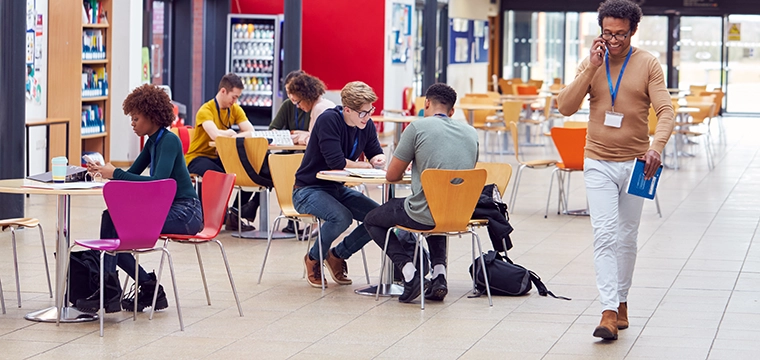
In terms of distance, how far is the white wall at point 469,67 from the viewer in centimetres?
2208

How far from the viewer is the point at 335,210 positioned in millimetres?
6188

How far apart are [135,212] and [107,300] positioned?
1.93 feet

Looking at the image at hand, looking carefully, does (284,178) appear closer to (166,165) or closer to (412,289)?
(412,289)

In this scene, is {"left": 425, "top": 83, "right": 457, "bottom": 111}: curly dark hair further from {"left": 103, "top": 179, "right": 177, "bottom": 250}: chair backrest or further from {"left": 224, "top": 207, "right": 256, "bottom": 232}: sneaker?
{"left": 224, "top": 207, "right": 256, "bottom": 232}: sneaker

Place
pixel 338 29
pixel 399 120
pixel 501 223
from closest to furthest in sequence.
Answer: pixel 501 223
pixel 399 120
pixel 338 29

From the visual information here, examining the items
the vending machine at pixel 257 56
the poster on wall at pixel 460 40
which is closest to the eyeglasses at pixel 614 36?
the vending machine at pixel 257 56

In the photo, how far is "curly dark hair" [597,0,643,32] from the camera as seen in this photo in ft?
16.0

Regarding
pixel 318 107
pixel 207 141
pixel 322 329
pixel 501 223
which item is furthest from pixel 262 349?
pixel 207 141

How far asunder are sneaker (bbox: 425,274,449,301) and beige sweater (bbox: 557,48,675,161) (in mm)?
1198

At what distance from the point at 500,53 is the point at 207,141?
748 inches

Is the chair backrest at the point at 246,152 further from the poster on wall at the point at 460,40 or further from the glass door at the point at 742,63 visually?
the glass door at the point at 742,63

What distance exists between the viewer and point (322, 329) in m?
5.23

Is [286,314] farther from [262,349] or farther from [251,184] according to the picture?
[251,184]

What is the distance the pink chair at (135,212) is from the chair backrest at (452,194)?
1269 mm
